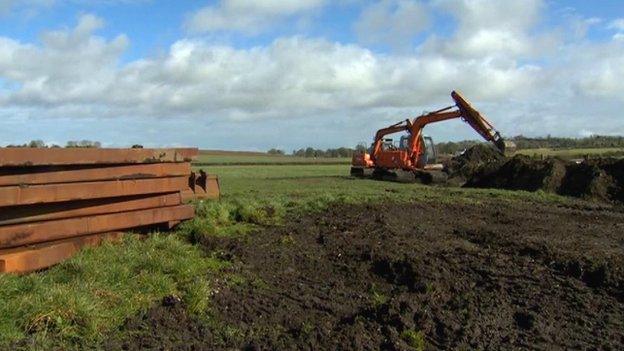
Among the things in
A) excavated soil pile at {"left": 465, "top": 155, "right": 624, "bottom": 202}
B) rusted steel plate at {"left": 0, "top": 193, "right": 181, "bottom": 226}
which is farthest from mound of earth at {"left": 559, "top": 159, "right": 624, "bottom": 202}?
rusted steel plate at {"left": 0, "top": 193, "right": 181, "bottom": 226}

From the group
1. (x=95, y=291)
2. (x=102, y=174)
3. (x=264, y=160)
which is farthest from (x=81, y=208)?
(x=264, y=160)

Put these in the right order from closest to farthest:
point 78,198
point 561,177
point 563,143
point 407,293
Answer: point 407,293 → point 78,198 → point 561,177 → point 563,143

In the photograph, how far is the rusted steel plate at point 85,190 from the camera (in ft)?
22.8

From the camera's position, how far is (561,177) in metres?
24.7

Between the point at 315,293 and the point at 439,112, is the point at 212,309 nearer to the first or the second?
the point at 315,293

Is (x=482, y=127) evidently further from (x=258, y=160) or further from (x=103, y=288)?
(x=258, y=160)

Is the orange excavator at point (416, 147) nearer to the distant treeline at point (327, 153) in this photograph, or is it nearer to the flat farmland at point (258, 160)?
the flat farmland at point (258, 160)

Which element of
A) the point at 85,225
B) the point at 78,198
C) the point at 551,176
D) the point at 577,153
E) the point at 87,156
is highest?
the point at 577,153

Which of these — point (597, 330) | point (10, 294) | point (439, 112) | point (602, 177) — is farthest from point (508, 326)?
point (439, 112)

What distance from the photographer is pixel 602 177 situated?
23.1 m

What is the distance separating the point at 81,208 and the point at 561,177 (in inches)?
827

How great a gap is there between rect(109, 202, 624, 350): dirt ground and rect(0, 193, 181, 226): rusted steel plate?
97cm

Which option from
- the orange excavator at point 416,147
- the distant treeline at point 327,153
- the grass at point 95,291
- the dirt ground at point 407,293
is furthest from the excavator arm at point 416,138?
the distant treeline at point 327,153

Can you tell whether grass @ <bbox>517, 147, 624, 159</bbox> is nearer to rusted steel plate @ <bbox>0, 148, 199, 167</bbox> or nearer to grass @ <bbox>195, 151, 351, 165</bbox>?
rusted steel plate @ <bbox>0, 148, 199, 167</bbox>
